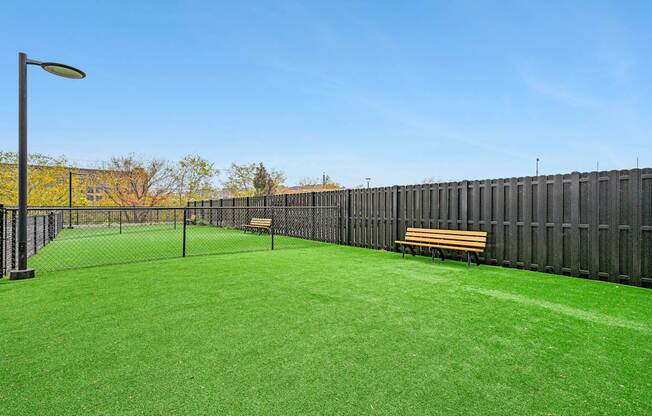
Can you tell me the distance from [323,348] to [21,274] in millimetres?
6480

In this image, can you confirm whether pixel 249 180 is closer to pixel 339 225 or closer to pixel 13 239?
pixel 339 225

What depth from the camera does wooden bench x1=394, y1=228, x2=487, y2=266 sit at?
7.57 m

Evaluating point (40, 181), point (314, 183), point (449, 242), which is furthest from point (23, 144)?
point (314, 183)

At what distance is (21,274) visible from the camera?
19.6ft

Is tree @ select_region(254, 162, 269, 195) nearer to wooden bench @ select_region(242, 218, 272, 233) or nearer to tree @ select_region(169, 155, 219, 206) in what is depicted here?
tree @ select_region(169, 155, 219, 206)

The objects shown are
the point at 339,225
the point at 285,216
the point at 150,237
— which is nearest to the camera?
the point at 339,225

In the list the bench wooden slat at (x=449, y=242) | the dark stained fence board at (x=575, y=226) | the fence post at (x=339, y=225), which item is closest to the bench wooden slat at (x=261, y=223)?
the fence post at (x=339, y=225)

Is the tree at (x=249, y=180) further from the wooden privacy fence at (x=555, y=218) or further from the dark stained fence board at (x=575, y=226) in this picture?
the dark stained fence board at (x=575, y=226)

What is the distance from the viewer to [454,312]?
13.4 feet

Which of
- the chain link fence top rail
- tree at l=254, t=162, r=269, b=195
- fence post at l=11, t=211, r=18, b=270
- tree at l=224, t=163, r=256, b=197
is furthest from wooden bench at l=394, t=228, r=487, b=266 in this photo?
tree at l=224, t=163, r=256, b=197

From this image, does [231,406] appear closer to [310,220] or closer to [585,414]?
[585,414]

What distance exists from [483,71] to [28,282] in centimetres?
2114

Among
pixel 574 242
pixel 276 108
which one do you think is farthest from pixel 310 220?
pixel 276 108

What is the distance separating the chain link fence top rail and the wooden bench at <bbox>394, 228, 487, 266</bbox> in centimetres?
410
